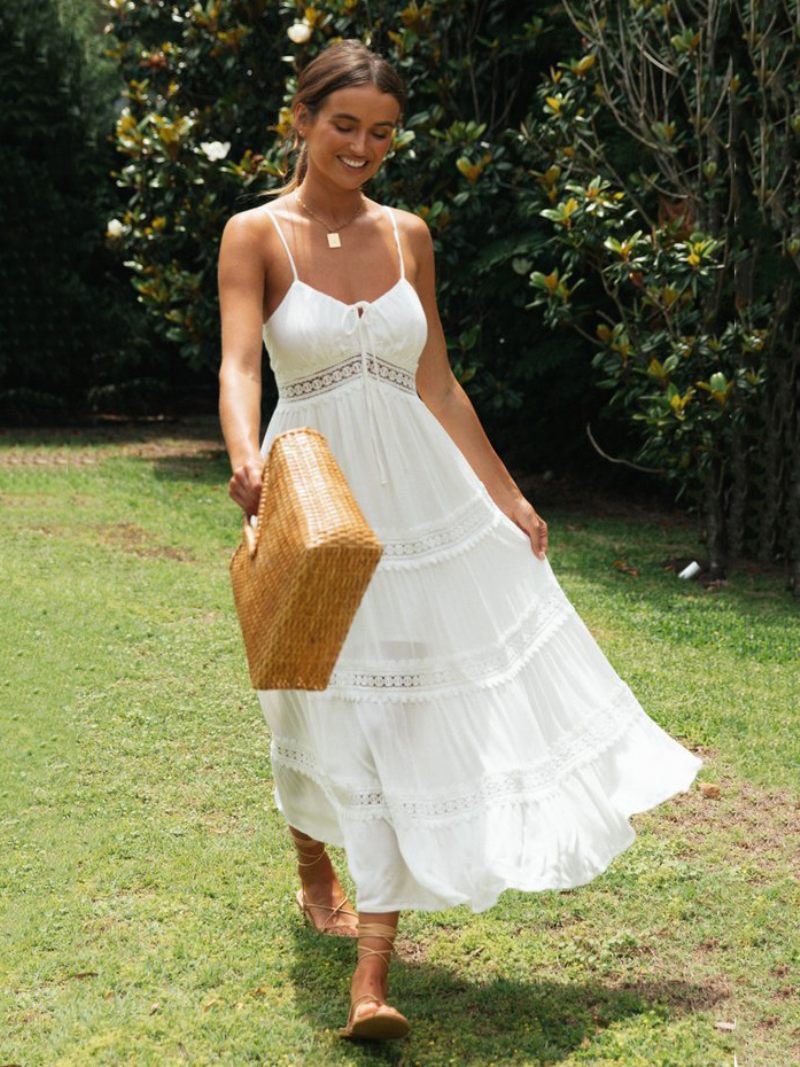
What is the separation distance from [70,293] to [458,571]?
11665mm

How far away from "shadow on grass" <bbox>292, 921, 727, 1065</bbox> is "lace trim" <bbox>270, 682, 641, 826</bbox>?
511mm

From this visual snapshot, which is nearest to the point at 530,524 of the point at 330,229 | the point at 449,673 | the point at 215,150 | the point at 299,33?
the point at 449,673

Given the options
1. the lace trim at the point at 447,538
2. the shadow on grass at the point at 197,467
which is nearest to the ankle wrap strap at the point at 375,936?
the lace trim at the point at 447,538

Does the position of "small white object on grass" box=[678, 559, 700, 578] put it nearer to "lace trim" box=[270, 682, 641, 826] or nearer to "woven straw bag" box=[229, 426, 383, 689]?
"lace trim" box=[270, 682, 641, 826]

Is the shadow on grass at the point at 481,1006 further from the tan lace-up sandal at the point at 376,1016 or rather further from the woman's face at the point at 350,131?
the woman's face at the point at 350,131

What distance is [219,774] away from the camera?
199 inches

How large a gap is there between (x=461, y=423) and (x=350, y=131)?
2.65 ft

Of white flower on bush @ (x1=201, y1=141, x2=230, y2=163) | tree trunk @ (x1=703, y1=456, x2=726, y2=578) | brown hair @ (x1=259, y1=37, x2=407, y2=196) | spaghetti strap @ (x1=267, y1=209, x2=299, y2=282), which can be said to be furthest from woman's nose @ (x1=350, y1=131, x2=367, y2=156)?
white flower on bush @ (x1=201, y1=141, x2=230, y2=163)

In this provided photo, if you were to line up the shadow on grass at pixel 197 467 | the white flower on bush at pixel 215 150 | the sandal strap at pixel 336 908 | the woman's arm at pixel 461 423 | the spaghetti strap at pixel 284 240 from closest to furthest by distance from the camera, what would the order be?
the spaghetti strap at pixel 284 240 → the woman's arm at pixel 461 423 → the sandal strap at pixel 336 908 → the white flower on bush at pixel 215 150 → the shadow on grass at pixel 197 467

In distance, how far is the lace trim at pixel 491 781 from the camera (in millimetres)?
3229

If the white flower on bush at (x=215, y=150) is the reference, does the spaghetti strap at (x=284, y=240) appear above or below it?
below

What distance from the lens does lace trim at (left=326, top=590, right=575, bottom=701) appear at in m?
3.29

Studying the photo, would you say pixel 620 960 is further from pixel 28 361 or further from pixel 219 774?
pixel 28 361

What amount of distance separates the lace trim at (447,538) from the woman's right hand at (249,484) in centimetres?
45
